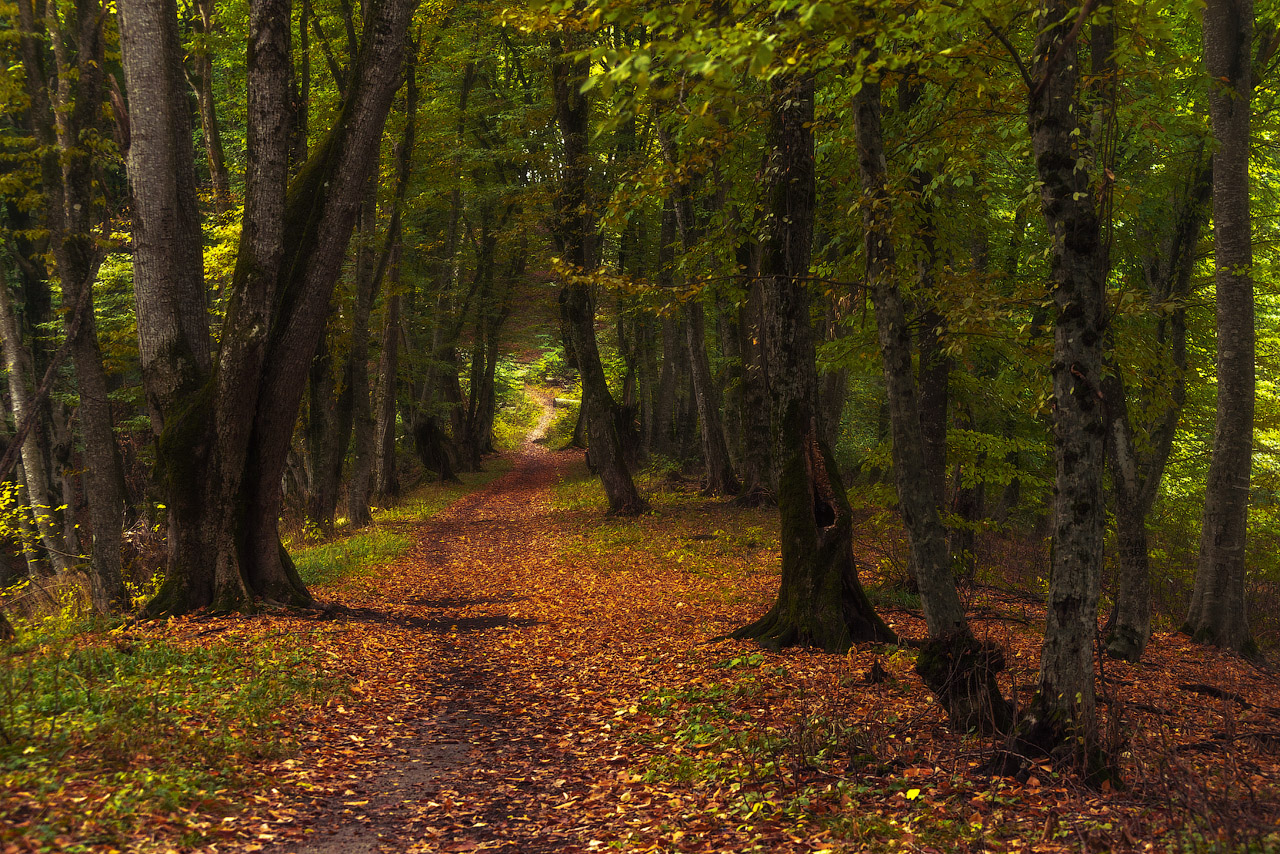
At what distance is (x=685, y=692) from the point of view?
6.68 m

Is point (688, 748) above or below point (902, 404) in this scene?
below

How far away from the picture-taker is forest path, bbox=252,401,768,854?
14.8 feet

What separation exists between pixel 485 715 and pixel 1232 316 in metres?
9.53

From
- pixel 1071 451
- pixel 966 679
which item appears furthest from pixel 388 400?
pixel 1071 451

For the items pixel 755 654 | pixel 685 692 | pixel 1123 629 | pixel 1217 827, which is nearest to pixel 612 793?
pixel 685 692

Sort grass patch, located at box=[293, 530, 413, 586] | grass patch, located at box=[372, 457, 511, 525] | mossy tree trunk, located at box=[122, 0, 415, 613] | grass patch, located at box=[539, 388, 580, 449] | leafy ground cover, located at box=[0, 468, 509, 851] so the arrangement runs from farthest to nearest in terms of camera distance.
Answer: grass patch, located at box=[539, 388, 580, 449] < grass patch, located at box=[372, 457, 511, 525] < grass patch, located at box=[293, 530, 413, 586] < mossy tree trunk, located at box=[122, 0, 415, 613] < leafy ground cover, located at box=[0, 468, 509, 851]

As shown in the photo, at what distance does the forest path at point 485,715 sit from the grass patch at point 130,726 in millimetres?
384

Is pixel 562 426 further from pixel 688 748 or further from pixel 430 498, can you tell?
pixel 688 748

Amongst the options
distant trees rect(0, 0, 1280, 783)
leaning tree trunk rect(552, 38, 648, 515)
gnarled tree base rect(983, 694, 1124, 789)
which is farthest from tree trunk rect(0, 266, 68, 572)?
gnarled tree base rect(983, 694, 1124, 789)

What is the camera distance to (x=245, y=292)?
860 cm

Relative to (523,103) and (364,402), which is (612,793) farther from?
(523,103)

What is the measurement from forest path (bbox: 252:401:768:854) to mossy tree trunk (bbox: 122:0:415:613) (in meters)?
1.67

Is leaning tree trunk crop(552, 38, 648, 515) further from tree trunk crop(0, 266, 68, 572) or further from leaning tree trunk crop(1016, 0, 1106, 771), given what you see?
leaning tree trunk crop(1016, 0, 1106, 771)

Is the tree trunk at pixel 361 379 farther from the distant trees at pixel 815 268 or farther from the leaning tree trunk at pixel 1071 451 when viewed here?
the leaning tree trunk at pixel 1071 451
